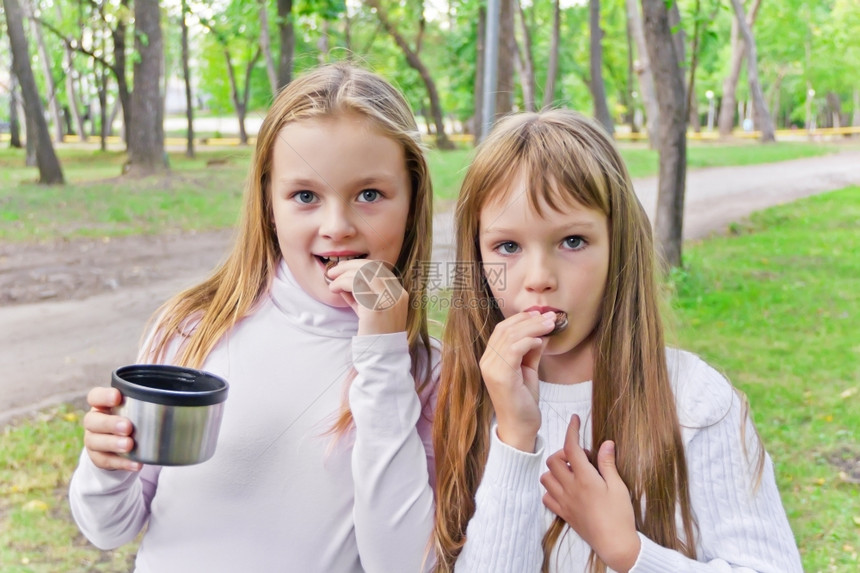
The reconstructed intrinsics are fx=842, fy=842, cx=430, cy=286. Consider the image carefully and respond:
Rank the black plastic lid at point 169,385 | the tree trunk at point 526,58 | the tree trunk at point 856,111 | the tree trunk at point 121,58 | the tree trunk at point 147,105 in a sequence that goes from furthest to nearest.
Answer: the tree trunk at point 526,58
the tree trunk at point 856,111
the tree trunk at point 121,58
the tree trunk at point 147,105
the black plastic lid at point 169,385

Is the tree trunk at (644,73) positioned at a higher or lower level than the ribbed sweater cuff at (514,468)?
higher

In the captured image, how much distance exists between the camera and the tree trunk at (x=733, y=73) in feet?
22.2

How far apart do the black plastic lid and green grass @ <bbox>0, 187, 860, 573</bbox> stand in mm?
383

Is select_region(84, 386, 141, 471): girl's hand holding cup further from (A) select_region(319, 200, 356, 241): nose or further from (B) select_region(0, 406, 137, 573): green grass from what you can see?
(B) select_region(0, 406, 137, 573): green grass

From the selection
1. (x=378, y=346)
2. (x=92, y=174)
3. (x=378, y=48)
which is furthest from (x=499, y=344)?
(x=378, y=48)

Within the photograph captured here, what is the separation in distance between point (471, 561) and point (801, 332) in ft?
11.6

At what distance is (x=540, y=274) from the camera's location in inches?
37.9

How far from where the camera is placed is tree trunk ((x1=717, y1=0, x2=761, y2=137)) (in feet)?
22.2

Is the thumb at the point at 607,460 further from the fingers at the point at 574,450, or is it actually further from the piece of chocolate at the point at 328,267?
the piece of chocolate at the point at 328,267

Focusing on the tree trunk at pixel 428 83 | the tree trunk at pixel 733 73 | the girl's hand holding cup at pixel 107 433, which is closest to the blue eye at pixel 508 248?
the girl's hand holding cup at pixel 107 433

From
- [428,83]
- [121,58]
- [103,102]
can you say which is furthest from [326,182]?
[103,102]

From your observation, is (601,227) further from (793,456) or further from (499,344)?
(793,456)

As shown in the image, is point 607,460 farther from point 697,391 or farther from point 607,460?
point 697,391

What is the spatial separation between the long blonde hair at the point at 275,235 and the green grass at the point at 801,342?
0.83 metres
